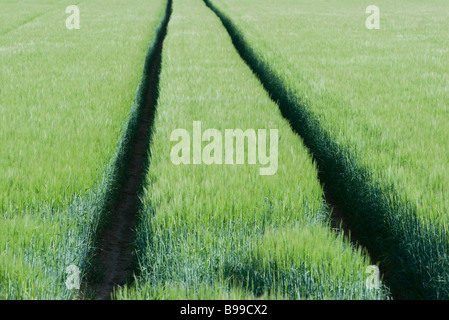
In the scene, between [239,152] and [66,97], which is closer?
[239,152]

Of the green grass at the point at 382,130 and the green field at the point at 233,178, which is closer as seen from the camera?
the green field at the point at 233,178

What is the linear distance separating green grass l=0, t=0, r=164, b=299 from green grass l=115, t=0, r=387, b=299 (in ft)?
1.00

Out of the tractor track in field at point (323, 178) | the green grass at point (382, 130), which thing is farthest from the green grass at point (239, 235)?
the green grass at point (382, 130)

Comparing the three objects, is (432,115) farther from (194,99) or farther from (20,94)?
(20,94)

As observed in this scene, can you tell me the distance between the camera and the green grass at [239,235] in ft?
6.46

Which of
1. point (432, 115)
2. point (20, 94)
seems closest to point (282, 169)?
point (432, 115)

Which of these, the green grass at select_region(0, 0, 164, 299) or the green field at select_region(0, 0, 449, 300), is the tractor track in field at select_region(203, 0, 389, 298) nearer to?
the green field at select_region(0, 0, 449, 300)

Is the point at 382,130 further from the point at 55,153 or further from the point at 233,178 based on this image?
the point at 55,153

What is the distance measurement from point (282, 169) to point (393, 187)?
0.74 meters

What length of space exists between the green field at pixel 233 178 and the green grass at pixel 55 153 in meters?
0.01

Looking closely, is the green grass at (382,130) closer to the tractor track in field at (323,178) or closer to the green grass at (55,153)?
the tractor track in field at (323,178)

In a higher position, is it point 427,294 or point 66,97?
point 66,97
